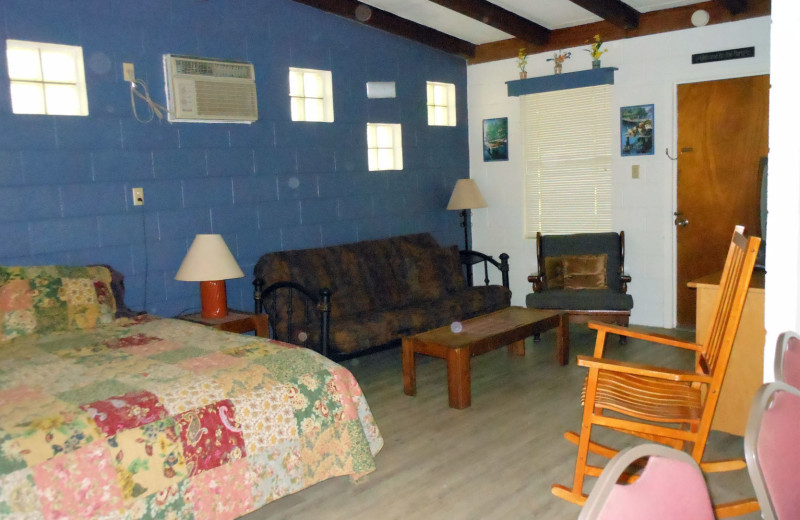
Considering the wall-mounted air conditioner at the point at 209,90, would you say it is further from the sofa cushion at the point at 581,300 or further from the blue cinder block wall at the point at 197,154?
the sofa cushion at the point at 581,300

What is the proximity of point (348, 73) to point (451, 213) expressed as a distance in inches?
71.3

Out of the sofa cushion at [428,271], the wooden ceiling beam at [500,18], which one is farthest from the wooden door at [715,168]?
the sofa cushion at [428,271]

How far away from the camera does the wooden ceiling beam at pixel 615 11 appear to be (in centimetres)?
519

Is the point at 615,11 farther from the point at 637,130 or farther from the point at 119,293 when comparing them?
the point at 119,293

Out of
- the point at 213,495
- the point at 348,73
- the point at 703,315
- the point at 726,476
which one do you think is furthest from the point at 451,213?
the point at 213,495

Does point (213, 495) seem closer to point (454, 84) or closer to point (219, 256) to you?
point (219, 256)

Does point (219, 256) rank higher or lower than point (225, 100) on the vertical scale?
lower

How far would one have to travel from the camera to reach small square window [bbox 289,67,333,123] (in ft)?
17.9

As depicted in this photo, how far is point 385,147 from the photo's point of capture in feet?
20.5

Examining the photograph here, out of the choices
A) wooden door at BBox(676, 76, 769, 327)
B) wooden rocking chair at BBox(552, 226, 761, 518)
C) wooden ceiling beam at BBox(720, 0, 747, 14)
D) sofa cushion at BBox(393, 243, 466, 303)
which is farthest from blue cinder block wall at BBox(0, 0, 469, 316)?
wooden rocking chair at BBox(552, 226, 761, 518)

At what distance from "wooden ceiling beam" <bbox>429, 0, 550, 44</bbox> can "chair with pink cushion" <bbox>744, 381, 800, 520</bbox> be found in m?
4.46

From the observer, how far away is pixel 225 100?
4.76 metres

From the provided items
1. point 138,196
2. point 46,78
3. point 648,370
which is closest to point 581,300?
point 648,370

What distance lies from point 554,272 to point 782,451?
15.0 feet
